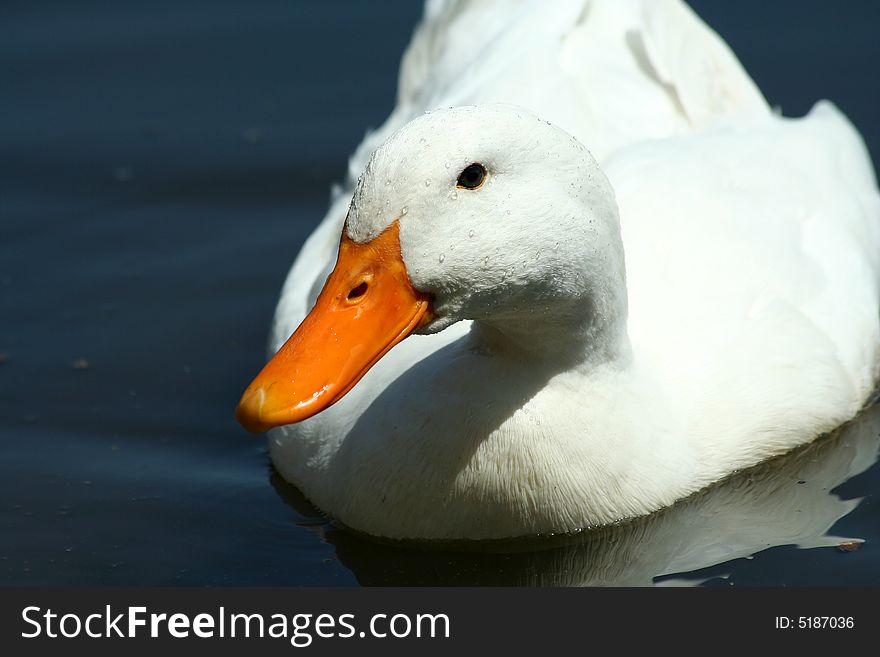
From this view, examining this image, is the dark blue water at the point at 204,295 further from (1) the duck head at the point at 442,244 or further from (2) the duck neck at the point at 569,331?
(1) the duck head at the point at 442,244

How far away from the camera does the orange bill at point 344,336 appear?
446cm

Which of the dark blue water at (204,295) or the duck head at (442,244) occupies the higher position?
the duck head at (442,244)

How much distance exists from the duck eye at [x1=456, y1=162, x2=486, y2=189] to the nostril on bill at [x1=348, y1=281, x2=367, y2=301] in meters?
0.40

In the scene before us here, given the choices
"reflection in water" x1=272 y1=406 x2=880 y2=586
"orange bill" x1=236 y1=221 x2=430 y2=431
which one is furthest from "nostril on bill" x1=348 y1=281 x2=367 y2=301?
"reflection in water" x1=272 y1=406 x2=880 y2=586

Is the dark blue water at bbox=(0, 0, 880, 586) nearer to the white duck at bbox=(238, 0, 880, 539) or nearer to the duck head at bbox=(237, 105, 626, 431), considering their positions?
the white duck at bbox=(238, 0, 880, 539)

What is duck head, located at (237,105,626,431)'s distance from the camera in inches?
173

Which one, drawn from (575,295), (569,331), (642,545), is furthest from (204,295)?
(575,295)

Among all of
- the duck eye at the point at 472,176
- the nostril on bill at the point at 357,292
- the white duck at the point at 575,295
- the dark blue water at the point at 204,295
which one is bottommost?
the dark blue water at the point at 204,295

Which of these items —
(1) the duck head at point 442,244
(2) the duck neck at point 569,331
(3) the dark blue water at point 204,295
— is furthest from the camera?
(3) the dark blue water at point 204,295

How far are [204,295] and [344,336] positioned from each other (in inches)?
122

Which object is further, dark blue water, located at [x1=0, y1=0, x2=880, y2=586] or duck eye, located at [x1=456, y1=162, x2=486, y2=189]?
dark blue water, located at [x1=0, y1=0, x2=880, y2=586]

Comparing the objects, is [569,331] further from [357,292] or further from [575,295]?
[357,292]

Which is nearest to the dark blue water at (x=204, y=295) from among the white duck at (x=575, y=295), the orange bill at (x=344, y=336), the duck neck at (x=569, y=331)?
the white duck at (x=575, y=295)

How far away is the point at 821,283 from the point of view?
6.03 metres
